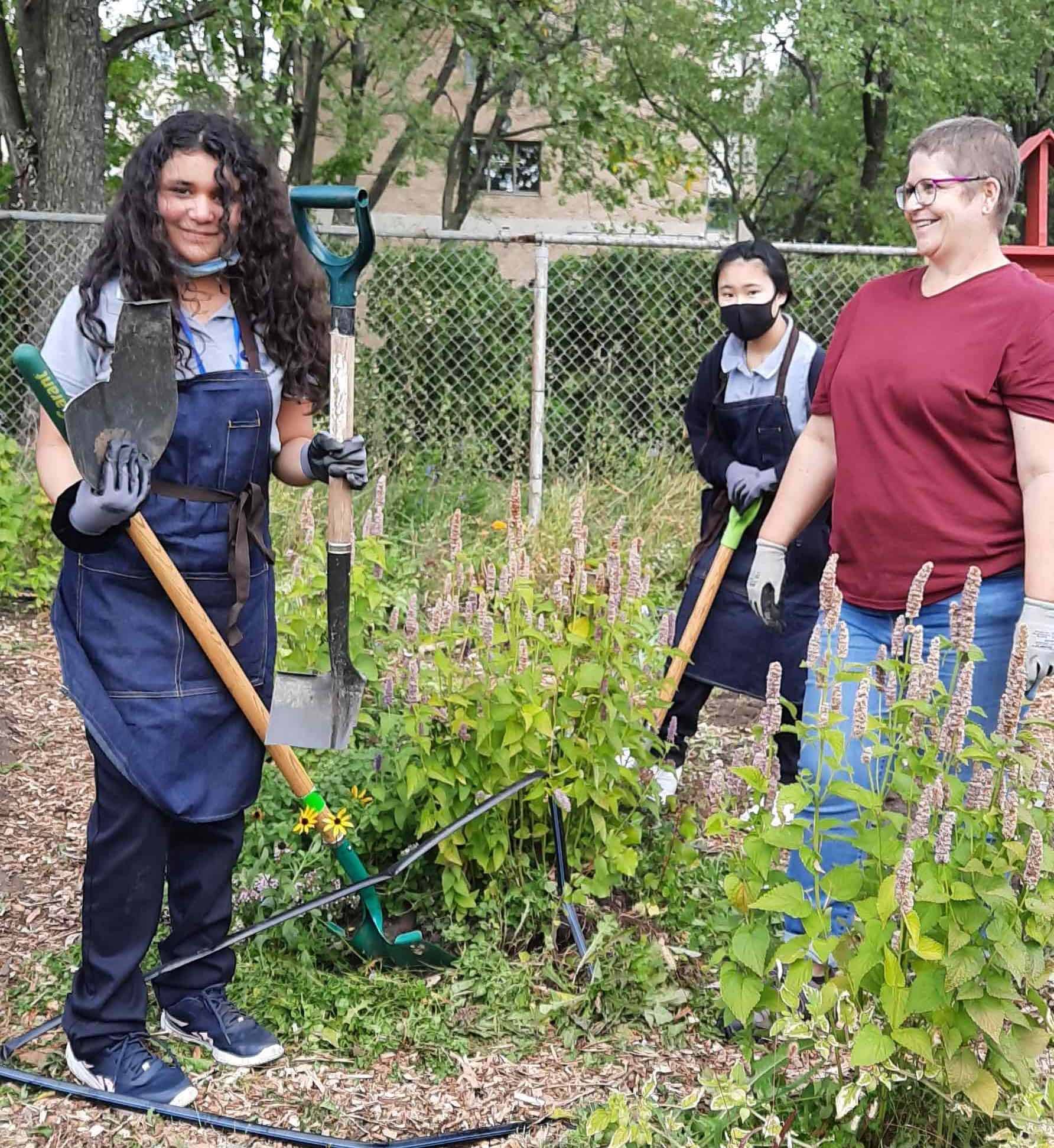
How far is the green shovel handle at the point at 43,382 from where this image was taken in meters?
2.28

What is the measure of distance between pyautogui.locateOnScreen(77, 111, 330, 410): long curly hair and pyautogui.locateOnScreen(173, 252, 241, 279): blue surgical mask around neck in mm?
15

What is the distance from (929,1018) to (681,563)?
491 centimetres

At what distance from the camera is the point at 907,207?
275cm

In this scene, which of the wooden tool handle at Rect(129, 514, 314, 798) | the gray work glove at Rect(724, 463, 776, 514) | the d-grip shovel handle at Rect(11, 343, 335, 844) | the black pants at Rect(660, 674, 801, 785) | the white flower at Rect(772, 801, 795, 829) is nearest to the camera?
the white flower at Rect(772, 801, 795, 829)

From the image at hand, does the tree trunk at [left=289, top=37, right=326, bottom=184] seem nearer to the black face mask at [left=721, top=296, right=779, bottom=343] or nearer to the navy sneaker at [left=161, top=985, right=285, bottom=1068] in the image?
the black face mask at [left=721, top=296, right=779, bottom=343]

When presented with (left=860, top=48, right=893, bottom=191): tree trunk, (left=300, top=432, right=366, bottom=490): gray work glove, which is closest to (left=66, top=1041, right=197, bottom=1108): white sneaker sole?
(left=300, top=432, right=366, bottom=490): gray work glove

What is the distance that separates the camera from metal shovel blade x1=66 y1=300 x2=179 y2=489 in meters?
2.40

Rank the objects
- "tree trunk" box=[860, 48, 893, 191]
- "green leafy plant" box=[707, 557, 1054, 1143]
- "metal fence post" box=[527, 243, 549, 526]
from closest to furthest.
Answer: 1. "green leafy plant" box=[707, 557, 1054, 1143]
2. "metal fence post" box=[527, 243, 549, 526]
3. "tree trunk" box=[860, 48, 893, 191]

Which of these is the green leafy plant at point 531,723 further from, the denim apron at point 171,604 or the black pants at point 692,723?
the black pants at point 692,723

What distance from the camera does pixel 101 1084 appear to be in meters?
2.70

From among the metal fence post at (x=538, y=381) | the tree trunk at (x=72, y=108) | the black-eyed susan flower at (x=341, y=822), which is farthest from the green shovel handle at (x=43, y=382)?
the tree trunk at (x=72, y=108)

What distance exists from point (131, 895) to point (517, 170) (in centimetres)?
2153

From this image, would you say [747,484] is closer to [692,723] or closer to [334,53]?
[692,723]

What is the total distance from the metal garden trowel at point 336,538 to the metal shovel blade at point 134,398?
1.04 feet
